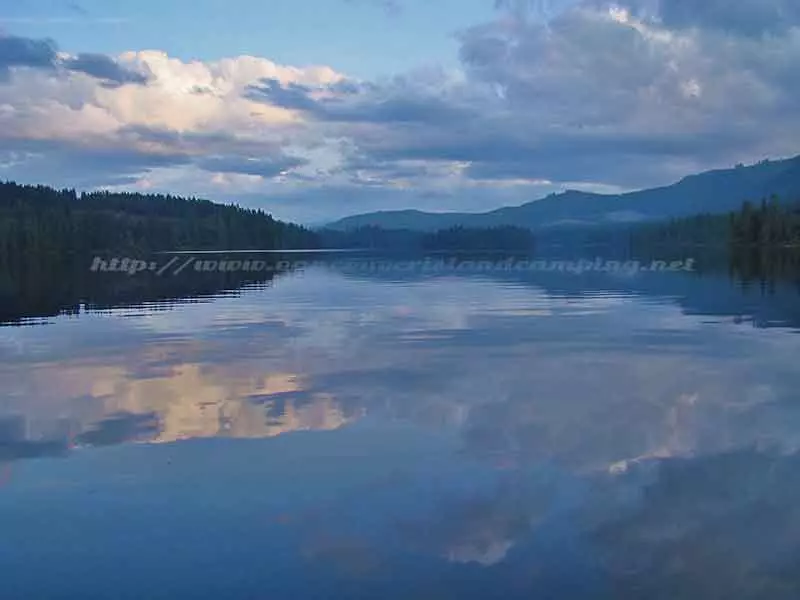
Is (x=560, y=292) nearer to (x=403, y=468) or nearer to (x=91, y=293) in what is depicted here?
(x=91, y=293)

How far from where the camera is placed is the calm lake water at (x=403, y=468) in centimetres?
1158

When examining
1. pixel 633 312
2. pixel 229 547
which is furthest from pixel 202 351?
pixel 633 312

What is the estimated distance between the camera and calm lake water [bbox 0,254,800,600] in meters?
11.6

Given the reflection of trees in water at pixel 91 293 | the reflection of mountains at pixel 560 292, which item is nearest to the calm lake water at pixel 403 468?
the reflection of mountains at pixel 560 292

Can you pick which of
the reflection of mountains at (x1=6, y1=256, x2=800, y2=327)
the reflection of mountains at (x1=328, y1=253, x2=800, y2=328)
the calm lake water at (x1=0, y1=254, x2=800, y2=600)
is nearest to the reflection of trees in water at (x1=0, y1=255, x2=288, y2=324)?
the reflection of mountains at (x1=6, y1=256, x2=800, y2=327)

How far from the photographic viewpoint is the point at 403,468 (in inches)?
647

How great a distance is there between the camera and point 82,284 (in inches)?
3366

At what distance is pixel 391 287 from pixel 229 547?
212 ft

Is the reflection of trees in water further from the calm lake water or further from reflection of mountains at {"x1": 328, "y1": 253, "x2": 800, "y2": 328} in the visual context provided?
reflection of mountains at {"x1": 328, "y1": 253, "x2": 800, "y2": 328}

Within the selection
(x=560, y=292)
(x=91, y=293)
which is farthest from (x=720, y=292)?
(x=91, y=293)

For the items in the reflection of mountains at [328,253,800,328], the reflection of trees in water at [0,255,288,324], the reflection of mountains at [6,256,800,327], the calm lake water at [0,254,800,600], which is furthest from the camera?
the reflection of trees in water at [0,255,288,324]

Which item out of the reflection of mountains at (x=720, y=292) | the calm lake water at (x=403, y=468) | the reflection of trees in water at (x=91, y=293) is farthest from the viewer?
the reflection of trees in water at (x=91, y=293)

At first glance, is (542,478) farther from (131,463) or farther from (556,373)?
(556,373)

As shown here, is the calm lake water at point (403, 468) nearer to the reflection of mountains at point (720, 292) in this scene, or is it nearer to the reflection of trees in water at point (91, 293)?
the reflection of mountains at point (720, 292)
